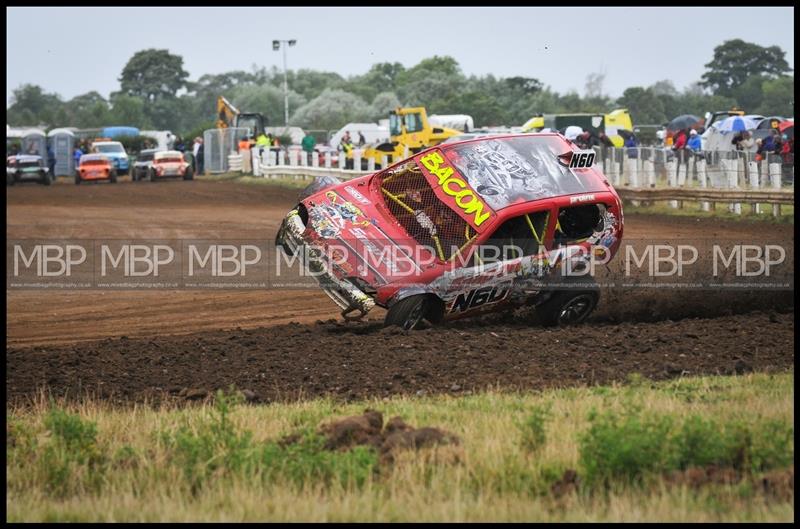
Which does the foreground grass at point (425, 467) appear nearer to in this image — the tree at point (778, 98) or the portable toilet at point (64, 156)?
the portable toilet at point (64, 156)

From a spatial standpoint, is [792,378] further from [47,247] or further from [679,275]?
[47,247]

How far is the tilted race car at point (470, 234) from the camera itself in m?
11.6

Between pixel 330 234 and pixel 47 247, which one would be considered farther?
pixel 47 247

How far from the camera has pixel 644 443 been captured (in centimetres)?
658

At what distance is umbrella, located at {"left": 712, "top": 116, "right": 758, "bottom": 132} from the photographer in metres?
36.5

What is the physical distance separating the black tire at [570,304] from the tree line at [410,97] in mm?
57742

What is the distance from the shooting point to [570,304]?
12430 millimetres

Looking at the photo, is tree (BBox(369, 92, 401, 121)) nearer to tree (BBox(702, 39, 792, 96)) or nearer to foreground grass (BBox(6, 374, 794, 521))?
tree (BBox(702, 39, 792, 96))

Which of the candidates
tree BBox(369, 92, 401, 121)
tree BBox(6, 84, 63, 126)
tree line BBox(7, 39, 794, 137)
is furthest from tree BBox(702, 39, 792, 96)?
tree BBox(6, 84, 63, 126)

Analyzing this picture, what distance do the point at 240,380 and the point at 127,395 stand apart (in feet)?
3.13

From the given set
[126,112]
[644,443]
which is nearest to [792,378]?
[644,443]

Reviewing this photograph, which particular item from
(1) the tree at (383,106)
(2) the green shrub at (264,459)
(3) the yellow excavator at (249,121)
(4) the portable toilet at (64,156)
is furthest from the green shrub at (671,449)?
(1) the tree at (383,106)

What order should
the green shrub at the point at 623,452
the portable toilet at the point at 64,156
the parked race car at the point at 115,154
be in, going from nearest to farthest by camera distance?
the green shrub at the point at 623,452
the parked race car at the point at 115,154
the portable toilet at the point at 64,156

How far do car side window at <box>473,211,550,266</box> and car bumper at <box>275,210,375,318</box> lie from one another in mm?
1193
